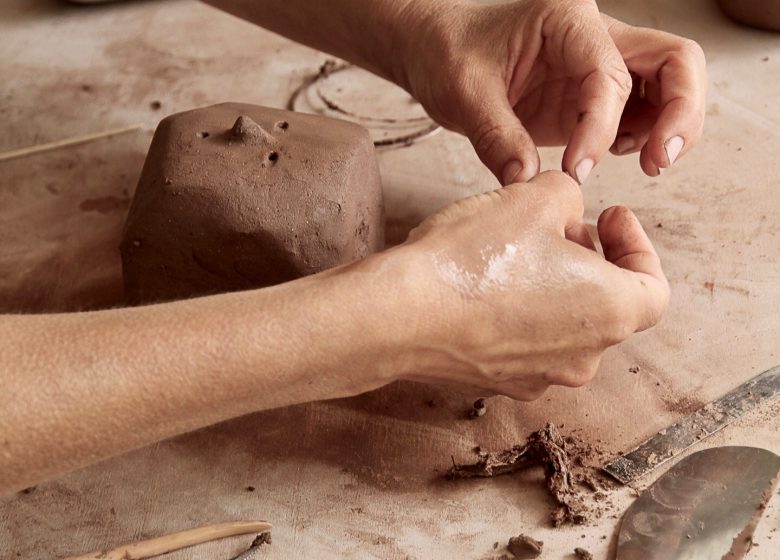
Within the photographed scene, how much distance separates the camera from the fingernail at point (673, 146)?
1451 mm

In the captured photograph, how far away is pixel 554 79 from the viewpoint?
1642mm

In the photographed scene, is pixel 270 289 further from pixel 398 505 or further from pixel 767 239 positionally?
pixel 767 239

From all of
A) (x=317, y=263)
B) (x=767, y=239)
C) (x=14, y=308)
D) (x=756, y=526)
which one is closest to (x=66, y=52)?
(x=14, y=308)

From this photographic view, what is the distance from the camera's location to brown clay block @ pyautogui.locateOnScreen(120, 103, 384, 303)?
1474 millimetres

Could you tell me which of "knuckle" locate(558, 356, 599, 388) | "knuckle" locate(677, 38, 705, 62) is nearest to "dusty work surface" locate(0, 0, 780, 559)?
"knuckle" locate(558, 356, 599, 388)

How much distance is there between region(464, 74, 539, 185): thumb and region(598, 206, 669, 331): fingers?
155 mm

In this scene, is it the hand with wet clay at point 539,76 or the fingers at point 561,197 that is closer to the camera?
the fingers at point 561,197

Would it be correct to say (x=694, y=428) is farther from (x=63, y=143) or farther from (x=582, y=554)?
(x=63, y=143)

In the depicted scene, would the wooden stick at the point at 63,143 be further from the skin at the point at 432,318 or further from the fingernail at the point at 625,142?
the fingernail at the point at 625,142

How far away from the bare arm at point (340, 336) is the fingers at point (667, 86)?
29 cm

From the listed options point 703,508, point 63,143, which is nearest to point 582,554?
point 703,508

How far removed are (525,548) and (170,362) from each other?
1.89 feet

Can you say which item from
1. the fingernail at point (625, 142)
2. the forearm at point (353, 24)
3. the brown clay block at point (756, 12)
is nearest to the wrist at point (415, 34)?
the forearm at point (353, 24)

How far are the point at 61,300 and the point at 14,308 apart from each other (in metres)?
0.09
